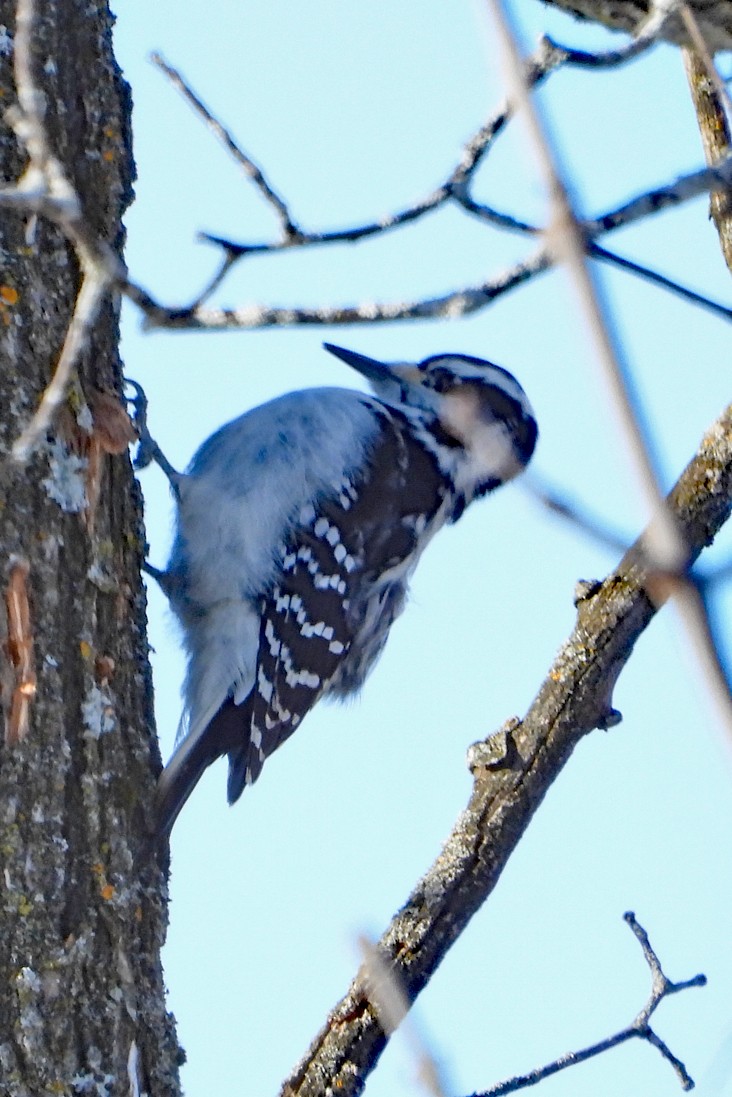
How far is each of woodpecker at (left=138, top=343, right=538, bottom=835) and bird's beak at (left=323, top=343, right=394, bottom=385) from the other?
23 cm

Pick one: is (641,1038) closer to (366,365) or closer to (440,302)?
(440,302)

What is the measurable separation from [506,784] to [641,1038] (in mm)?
549

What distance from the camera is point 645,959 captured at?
2.92m

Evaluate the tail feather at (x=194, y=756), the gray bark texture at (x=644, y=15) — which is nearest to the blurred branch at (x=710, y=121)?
the gray bark texture at (x=644, y=15)

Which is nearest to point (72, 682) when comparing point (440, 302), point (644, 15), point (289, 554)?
point (440, 302)

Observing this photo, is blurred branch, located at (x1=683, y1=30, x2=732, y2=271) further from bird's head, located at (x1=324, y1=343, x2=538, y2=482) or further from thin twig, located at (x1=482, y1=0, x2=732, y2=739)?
thin twig, located at (x1=482, y1=0, x2=732, y2=739)

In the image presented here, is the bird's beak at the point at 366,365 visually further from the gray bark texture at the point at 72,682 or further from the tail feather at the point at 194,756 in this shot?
the gray bark texture at the point at 72,682

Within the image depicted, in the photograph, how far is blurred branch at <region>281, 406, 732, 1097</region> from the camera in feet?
8.61

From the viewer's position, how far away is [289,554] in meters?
3.82

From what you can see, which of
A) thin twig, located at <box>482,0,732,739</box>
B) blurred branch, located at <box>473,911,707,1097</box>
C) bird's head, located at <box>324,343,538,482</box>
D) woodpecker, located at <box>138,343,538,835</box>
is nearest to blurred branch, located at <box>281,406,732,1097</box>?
blurred branch, located at <box>473,911,707,1097</box>

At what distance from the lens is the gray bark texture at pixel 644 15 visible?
256cm

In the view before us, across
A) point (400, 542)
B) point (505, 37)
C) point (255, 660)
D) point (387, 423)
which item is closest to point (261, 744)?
point (255, 660)

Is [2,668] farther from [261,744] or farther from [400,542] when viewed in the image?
[400,542]

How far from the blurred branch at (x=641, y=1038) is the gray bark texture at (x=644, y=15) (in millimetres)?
1654
